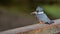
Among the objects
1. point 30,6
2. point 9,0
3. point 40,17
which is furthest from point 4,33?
point 9,0

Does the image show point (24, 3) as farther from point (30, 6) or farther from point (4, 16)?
point (4, 16)

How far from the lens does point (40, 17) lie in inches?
88.4

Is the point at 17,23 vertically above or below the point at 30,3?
below

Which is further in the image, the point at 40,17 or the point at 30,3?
the point at 30,3

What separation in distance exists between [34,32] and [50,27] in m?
0.17

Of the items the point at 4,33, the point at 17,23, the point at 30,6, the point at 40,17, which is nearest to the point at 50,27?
the point at 4,33

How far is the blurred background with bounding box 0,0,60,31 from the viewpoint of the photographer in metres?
3.38

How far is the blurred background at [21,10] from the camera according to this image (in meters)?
3.38

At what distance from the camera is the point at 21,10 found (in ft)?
14.1

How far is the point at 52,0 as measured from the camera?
4.81m

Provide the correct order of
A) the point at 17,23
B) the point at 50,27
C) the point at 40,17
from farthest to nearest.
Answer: the point at 17,23 → the point at 40,17 → the point at 50,27

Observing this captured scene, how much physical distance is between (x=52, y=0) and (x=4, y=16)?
163 cm

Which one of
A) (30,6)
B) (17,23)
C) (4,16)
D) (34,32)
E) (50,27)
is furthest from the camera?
(30,6)

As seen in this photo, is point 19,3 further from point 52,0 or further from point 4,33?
point 4,33
